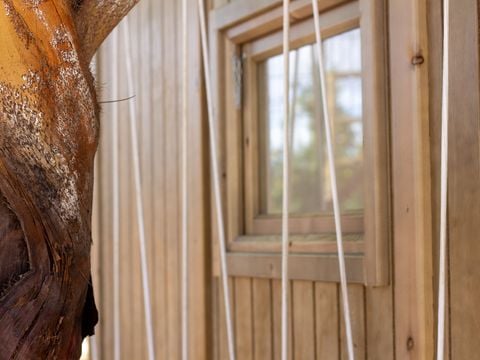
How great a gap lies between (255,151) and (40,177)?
107 cm

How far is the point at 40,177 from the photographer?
83 cm

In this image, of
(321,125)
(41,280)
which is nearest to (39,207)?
(41,280)

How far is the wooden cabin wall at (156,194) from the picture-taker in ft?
6.28

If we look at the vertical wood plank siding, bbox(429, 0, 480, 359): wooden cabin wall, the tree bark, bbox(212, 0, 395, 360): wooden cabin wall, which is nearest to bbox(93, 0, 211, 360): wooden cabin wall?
the vertical wood plank siding

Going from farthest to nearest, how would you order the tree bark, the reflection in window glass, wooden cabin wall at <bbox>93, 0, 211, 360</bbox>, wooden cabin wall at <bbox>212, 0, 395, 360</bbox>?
1. the reflection in window glass
2. wooden cabin wall at <bbox>93, 0, 211, 360</bbox>
3. wooden cabin wall at <bbox>212, 0, 395, 360</bbox>
4. the tree bark

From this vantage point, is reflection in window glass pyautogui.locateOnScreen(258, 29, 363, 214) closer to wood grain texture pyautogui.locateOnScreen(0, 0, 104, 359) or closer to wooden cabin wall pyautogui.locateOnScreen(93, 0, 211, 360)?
wooden cabin wall pyautogui.locateOnScreen(93, 0, 211, 360)

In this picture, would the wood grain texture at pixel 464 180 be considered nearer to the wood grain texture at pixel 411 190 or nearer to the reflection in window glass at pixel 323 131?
the wood grain texture at pixel 411 190

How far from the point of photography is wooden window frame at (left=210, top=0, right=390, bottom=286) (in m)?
1.40

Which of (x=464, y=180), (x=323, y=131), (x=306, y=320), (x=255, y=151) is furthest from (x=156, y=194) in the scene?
(x=323, y=131)

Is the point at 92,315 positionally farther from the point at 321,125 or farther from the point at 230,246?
the point at 321,125

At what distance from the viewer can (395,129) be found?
136 cm

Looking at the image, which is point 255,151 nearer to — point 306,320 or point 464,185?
point 306,320

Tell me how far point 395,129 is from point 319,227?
1.18 feet

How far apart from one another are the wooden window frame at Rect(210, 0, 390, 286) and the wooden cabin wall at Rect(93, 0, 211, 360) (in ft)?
0.29
